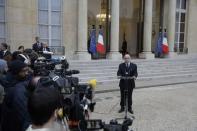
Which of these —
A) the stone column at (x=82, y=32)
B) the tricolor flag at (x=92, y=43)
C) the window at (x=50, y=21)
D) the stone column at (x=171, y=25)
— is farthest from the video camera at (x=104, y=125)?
the stone column at (x=171, y=25)

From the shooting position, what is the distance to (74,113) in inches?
154

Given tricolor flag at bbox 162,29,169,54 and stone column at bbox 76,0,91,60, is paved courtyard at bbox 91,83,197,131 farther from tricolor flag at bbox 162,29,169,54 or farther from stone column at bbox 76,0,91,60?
tricolor flag at bbox 162,29,169,54

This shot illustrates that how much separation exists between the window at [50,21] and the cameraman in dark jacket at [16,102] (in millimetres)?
14332

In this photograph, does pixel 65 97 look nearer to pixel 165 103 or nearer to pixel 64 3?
pixel 165 103

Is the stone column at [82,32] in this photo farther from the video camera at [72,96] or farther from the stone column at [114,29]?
the video camera at [72,96]

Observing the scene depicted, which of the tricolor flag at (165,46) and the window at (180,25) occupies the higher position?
the window at (180,25)

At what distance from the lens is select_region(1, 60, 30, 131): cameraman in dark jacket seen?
3.54 m

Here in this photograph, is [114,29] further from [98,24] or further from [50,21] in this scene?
[50,21]

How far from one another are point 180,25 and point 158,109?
54.4ft

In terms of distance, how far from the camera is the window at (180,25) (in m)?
24.9

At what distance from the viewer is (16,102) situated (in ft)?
11.8

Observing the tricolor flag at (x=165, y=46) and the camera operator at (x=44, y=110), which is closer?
the camera operator at (x=44, y=110)

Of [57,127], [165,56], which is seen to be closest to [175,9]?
[165,56]

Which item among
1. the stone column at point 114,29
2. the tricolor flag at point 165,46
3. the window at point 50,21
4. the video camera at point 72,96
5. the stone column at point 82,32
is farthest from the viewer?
the tricolor flag at point 165,46
